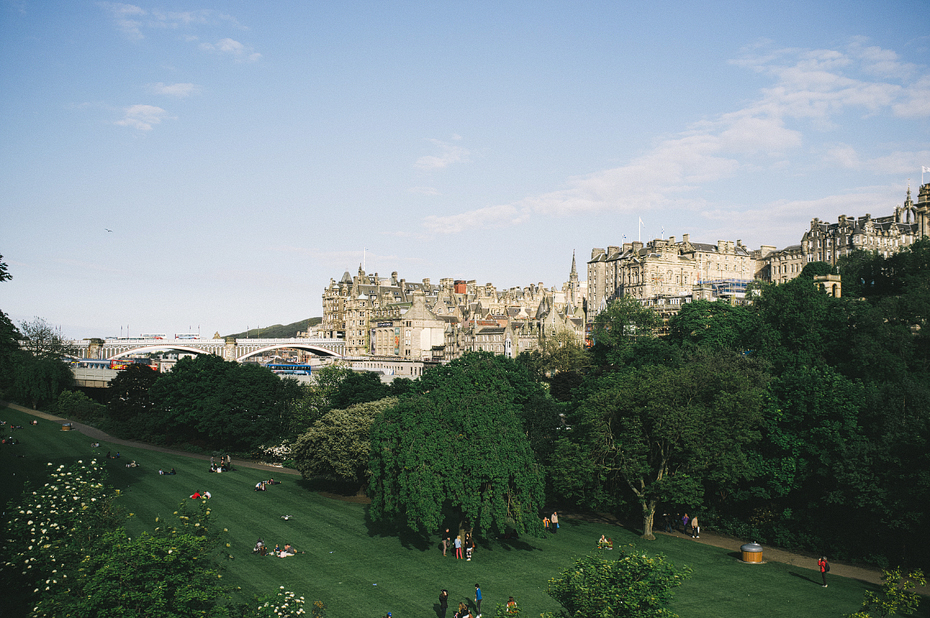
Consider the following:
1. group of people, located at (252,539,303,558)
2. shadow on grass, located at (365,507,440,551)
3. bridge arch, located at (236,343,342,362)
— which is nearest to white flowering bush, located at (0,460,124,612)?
group of people, located at (252,539,303,558)

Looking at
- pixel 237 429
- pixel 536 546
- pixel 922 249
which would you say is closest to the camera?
pixel 536 546

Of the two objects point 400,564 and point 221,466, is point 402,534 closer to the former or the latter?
point 400,564

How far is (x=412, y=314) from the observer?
15725cm

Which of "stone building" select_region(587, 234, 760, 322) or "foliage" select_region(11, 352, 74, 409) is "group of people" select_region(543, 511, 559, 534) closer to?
"foliage" select_region(11, 352, 74, 409)

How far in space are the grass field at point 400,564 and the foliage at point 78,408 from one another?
36333 mm

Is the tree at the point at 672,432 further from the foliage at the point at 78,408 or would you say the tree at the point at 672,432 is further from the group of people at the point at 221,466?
the foliage at the point at 78,408

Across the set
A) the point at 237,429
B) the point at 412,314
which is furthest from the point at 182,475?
the point at 412,314

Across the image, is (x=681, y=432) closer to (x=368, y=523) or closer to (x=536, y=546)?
(x=536, y=546)

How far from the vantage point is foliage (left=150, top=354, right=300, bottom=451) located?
66.7 metres

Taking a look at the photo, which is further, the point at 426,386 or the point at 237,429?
the point at 237,429

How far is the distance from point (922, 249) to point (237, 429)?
7679 centimetres

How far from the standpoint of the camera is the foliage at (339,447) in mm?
50312

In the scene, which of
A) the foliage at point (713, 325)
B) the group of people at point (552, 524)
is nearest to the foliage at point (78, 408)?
the group of people at point (552, 524)

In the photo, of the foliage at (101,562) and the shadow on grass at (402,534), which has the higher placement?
the foliage at (101,562)
